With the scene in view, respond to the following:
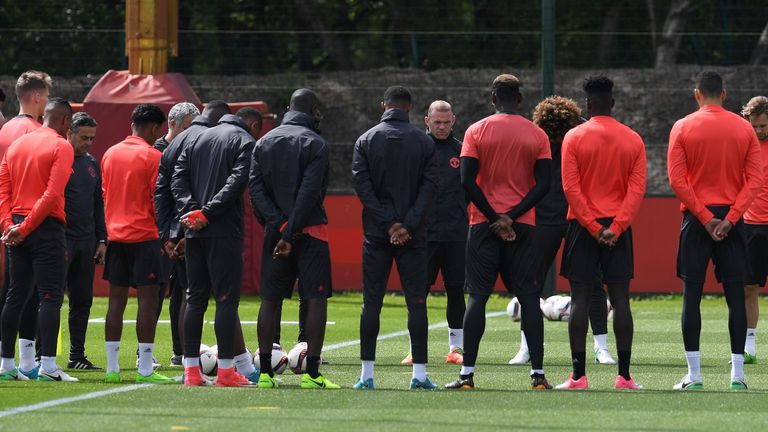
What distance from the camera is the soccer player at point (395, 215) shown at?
10.9m

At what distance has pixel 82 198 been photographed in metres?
12.8

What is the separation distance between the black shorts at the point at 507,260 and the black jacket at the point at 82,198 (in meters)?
3.49

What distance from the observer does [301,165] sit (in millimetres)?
10906

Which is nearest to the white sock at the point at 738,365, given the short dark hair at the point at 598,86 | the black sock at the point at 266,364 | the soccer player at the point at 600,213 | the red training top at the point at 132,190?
the soccer player at the point at 600,213

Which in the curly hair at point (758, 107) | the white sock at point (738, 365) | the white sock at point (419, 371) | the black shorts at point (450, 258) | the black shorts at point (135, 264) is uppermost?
the curly hair at point (758, 107)

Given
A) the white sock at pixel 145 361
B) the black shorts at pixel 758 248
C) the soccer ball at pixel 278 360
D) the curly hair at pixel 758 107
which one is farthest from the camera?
the black shorts at pixel 758 248

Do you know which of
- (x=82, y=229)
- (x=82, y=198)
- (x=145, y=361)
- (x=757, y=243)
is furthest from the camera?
(x=757, y=243)

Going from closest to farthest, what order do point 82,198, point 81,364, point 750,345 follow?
point 82,198 < point 81,364 < point 750,345

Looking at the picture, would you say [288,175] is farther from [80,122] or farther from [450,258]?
[450,258]

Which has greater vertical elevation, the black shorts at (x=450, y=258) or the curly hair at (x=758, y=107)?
the curly hair at (x=758, y=107)

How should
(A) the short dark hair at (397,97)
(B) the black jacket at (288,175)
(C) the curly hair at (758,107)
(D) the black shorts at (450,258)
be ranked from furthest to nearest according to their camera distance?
1. (D) the black shorts at (450,258)
2. (C) the curly hair at (758,107)
3. (A) the short dark hair at (397,97)
4. (B) the black jacket at (288,175)

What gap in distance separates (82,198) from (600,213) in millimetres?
4431

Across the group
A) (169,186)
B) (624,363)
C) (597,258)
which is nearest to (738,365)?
(624,363)

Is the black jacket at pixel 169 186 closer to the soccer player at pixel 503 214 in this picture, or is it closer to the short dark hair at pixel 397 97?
the short dark hair at pixel 397 97
